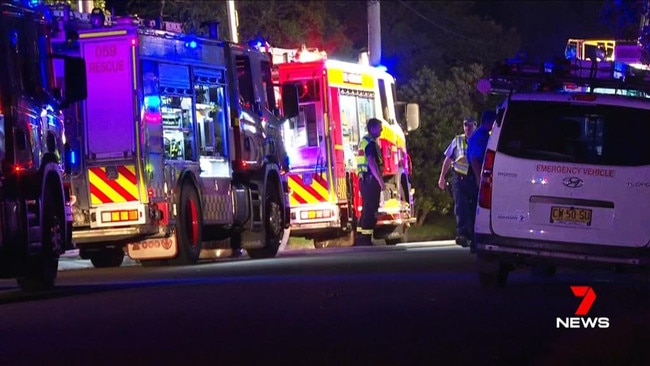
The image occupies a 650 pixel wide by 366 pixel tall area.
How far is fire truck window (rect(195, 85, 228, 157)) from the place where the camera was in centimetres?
2202

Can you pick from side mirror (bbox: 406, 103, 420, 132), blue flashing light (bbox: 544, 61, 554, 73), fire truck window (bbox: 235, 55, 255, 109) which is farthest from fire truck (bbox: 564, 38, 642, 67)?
blue flashing light (bbox: 544, 61, 554, 73)

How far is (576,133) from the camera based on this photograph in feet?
47.9

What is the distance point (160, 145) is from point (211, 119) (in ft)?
6.06

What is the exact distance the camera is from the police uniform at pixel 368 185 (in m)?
26.2

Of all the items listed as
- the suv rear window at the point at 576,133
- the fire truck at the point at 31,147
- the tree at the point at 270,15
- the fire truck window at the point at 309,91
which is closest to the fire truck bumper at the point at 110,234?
the fire truck at the point at 31,147

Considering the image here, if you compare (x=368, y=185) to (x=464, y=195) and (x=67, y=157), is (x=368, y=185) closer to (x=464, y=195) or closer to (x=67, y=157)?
(x=464, y=195)

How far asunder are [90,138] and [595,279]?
278 inches

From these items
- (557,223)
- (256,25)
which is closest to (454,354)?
(557,223)

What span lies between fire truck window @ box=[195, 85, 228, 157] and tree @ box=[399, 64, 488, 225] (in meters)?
16.4

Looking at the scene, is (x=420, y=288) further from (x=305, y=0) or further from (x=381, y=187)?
(x=305, y=0)

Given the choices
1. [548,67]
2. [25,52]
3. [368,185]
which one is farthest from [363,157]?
[548,67]

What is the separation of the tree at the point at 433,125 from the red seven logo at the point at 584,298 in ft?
78.7

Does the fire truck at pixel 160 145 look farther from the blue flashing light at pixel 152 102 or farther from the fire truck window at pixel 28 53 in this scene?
the fire truck window at pixel 28 53

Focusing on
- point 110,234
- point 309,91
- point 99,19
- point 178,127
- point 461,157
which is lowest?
point 110,234
